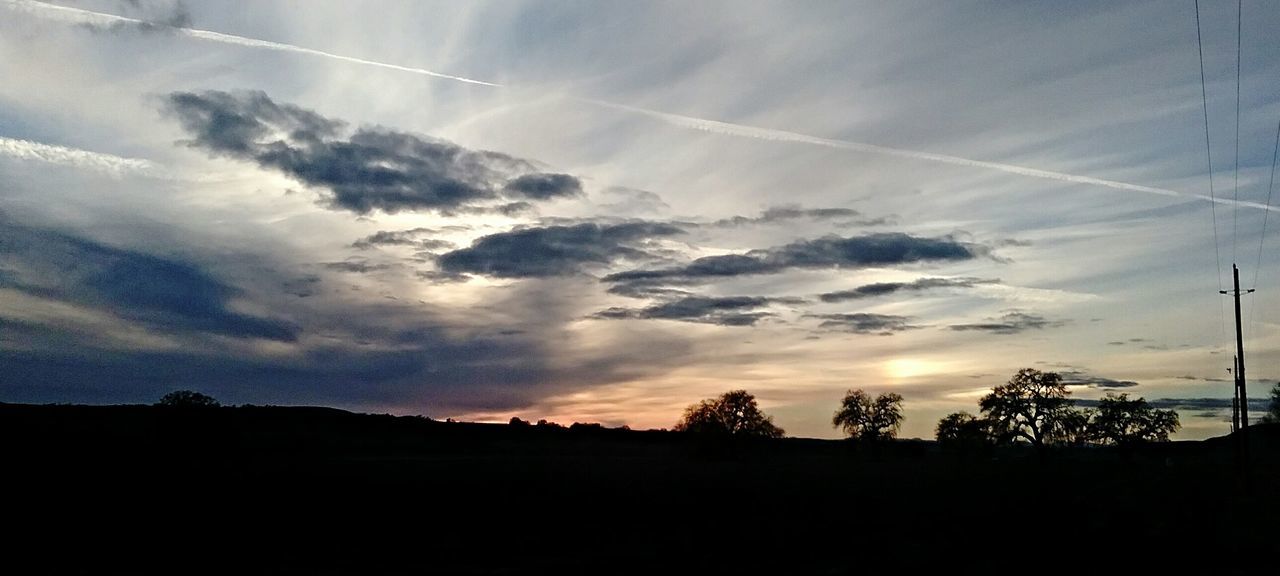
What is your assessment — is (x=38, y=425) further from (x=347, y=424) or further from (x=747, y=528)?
(x=747, y=528)

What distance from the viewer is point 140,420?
100m

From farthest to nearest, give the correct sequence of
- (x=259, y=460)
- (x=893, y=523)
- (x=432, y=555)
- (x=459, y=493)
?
1. (x=259, y=460)
2. (x=459, y=493)
3. (x=893, y=523)
4. (x=432, y=555)

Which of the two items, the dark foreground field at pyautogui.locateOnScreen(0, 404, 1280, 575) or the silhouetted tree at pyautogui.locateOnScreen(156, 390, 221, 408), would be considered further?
the silhouetted tree at pyautogui.locateOnScreen(156, 390, 221, 408)

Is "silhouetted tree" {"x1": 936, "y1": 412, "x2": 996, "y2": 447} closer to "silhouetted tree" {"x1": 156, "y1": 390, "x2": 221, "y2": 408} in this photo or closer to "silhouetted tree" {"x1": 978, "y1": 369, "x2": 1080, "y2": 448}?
"silhouetted tree" {"x1": 978, "y1": 369, "x2": 1080, "y2": 448}

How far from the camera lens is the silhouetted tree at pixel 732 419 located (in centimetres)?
9706

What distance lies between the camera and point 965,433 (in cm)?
12675

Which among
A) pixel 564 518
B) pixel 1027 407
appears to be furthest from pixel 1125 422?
pixel 564 518

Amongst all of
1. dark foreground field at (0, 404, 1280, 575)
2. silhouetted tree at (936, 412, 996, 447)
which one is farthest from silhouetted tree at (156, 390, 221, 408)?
silhouetted tree at (936, 412, 996, 447)

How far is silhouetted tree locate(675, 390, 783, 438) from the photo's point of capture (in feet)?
318

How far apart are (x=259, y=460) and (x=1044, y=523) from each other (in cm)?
5217

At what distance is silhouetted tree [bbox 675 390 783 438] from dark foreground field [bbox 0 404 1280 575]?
1713 cm

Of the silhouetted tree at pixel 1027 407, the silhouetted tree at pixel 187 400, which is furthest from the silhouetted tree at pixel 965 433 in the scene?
the silhouetted tree at pixel 187 400

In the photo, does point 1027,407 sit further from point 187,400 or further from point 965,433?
point 187,400

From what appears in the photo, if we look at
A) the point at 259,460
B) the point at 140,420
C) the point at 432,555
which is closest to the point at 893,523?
the point at 432,555
